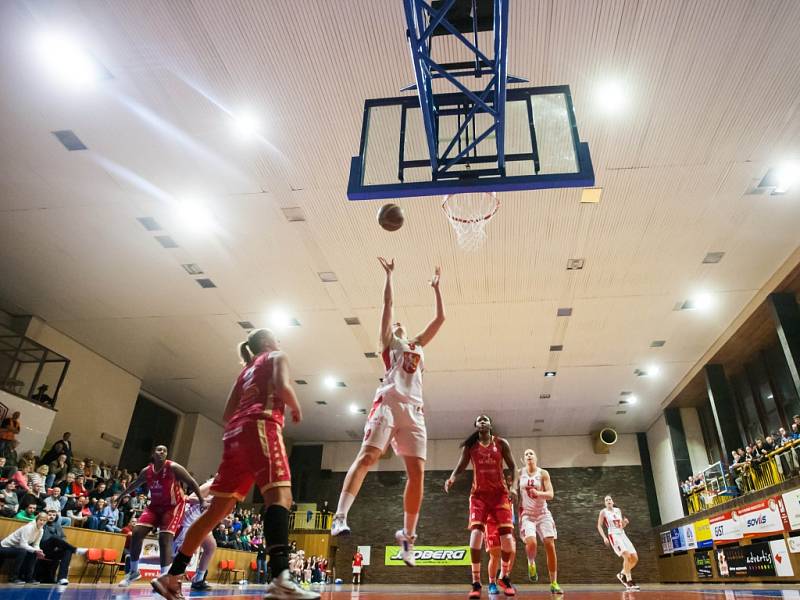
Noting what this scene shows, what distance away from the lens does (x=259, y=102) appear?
735cm

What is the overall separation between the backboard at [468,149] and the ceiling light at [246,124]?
1.83 metres

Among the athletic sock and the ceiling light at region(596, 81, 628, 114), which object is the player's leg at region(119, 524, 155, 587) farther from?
the ceiling light at region(596, 81, 628, 114)

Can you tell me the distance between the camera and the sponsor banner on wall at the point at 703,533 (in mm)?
14473

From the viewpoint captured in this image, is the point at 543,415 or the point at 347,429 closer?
the point at 543,415

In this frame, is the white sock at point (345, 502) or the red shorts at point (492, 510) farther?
the red shorts at point (492, 510)

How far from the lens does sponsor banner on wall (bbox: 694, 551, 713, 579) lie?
14.6m

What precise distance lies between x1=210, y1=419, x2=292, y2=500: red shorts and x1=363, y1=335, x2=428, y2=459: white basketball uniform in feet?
2.99

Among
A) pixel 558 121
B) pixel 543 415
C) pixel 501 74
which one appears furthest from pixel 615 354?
pixel 501 74

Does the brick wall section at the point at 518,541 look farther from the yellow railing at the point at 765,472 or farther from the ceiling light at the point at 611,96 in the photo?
the ceiling light at the point at 611,96

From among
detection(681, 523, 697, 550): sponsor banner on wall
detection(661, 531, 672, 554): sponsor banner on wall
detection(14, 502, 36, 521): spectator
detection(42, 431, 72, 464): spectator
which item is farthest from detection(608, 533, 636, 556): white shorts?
detection(42, 431, 72, 464): spectator

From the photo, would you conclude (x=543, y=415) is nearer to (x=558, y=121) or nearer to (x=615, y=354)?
(x=615, y=354)

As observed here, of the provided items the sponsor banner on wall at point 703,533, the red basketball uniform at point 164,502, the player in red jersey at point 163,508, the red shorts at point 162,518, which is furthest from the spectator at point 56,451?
the sponsor banner on wall at point 703,533

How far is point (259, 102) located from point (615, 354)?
449 inches

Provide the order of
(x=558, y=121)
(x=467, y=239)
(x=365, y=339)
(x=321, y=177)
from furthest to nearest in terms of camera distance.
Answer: (x=365, y=339) → (x=467, y=239) → (x=321, y=177) → (x=558, y=121)
